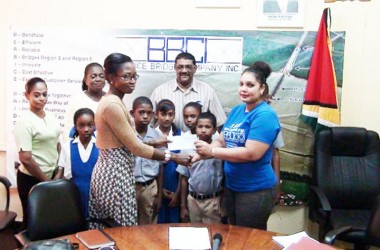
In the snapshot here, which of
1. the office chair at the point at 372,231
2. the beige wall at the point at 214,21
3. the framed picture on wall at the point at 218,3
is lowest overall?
the office chair at the point at 372,231

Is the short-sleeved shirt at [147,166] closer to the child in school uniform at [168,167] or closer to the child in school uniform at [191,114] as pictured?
the child in school uniform at [168,167]

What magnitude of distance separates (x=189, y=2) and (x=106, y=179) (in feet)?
5.10

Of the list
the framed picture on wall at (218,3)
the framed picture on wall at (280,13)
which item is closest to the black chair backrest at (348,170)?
the framed picture on wall at (280,13)

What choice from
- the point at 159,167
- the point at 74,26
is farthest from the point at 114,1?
the point at 159,167

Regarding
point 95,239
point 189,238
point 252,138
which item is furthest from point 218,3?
point 95,239

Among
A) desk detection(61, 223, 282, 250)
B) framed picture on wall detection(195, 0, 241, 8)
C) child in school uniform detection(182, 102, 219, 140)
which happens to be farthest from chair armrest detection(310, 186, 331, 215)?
framed picture on wall detection(195, 0, 241, 8)

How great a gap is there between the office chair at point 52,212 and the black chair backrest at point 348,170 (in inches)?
67.6

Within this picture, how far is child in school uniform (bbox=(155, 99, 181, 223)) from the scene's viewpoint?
2.95m

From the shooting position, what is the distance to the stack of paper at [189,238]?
1732 millimetres

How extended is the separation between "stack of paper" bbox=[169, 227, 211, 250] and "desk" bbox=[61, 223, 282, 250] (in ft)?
0.10

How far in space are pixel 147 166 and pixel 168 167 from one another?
189 millimetres

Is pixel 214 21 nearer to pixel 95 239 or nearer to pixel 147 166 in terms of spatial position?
pixel 147 166

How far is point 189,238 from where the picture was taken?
182 cm

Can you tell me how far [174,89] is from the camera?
9.74 ft
